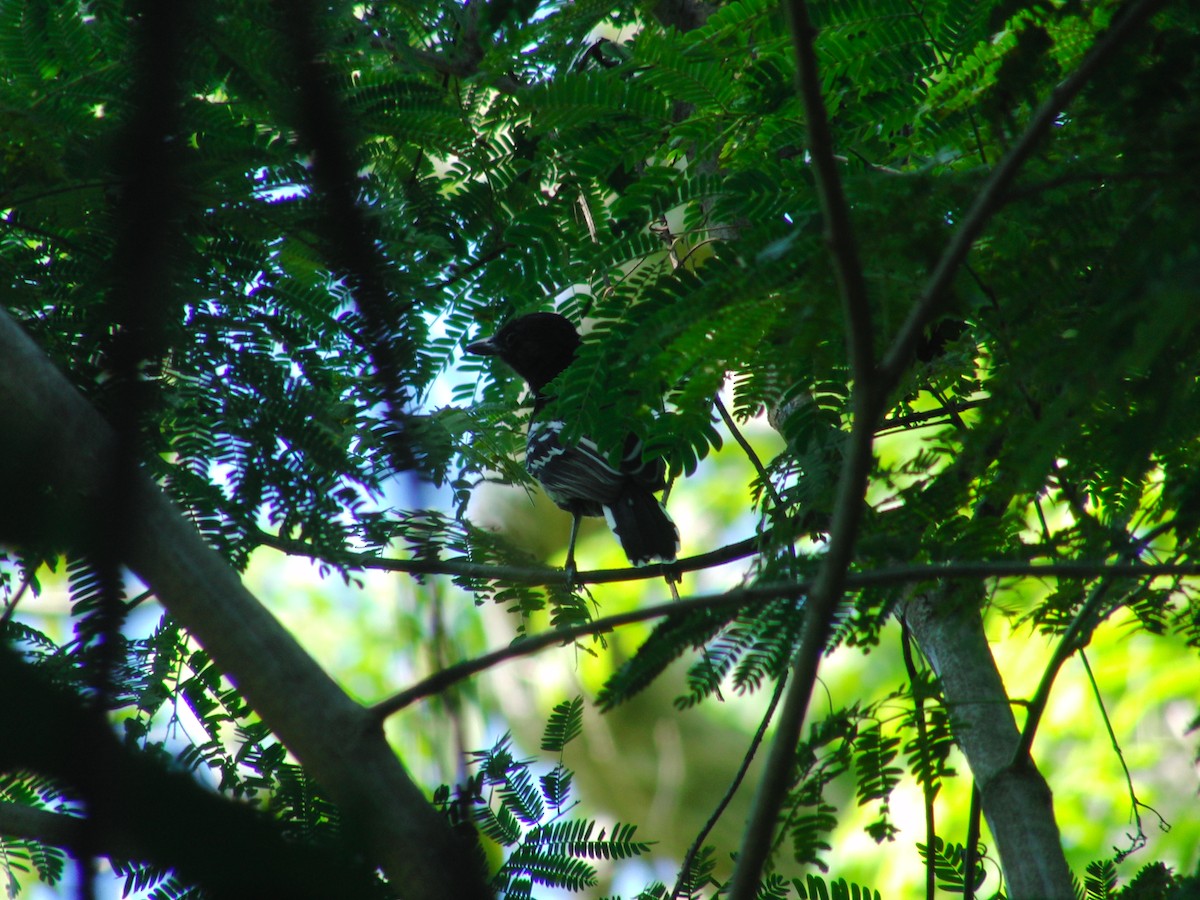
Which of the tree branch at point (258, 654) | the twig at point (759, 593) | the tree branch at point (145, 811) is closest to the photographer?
the tree branch at point (145, 811)

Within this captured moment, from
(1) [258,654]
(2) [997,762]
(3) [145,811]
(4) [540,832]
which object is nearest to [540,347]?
(4) [540,832]

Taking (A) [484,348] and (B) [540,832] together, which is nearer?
(B) [540,832]

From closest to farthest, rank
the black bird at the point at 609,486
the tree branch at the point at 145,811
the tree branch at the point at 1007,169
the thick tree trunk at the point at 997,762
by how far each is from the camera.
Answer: the tree branch at the point at 145,811 → the tree branch at the point at 1007,169 → the thick tree trunk at the point at 997,762 → the black bird at the point at 609,486

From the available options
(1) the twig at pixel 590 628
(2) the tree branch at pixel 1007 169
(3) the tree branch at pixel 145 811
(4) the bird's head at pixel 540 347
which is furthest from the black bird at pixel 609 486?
(3) the tree branch at pixel 145 811

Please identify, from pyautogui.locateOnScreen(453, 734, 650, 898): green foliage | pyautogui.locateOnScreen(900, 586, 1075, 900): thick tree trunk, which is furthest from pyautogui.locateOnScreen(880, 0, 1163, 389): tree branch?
pyautogui.locateOnScreen(453, 734, 650, 898): green foliage

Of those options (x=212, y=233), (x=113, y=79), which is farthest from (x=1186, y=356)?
(x=113, y=79)

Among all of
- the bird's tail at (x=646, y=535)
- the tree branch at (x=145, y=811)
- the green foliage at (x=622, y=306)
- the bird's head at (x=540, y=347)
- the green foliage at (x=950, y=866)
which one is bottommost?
the tree branch at (x=145, y=811)

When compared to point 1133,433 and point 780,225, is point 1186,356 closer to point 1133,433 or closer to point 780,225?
point 1133,433

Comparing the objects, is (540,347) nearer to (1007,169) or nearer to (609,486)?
(609,486)

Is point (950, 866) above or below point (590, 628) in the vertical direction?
above

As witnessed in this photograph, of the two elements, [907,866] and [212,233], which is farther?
[907,866]

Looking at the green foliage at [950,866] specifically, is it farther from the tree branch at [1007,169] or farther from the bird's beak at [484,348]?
the bird's beak at [484,348]

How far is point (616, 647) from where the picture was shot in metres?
12.2

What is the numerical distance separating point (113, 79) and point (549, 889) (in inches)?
79.9
